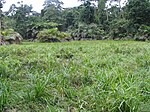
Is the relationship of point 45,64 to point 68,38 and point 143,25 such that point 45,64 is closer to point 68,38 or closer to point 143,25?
point 68,38

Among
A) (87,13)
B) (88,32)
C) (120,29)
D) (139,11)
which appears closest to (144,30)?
(139,11)

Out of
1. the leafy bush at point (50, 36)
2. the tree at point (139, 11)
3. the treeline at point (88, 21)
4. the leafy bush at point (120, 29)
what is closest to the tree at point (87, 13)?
the treeline at point (88, 21)

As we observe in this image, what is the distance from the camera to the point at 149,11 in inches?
870

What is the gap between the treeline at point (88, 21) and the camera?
21953 millimetres

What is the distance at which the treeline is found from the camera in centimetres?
2195

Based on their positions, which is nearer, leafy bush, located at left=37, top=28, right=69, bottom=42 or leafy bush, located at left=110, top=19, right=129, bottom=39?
leafy bush, located at left=37, top=28, right=69, bottom=42

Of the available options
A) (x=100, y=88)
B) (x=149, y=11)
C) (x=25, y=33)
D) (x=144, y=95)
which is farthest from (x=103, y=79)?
(x=25, y=33)

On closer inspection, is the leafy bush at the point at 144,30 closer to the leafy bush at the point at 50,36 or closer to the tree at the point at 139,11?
the tree at the point at 139,11

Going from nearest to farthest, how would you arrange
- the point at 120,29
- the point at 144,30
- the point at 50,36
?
the point at 50,36 < the point at 144,30 < the point at 120,29

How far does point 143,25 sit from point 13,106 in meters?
19.8

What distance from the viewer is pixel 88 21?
1149 inches

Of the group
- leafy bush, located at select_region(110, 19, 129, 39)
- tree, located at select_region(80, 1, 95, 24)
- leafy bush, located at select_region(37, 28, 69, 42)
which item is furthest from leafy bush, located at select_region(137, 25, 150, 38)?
tree, located at select_region(80, 1, 95, 24)

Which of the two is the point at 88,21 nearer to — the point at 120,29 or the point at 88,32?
the point at 88,32

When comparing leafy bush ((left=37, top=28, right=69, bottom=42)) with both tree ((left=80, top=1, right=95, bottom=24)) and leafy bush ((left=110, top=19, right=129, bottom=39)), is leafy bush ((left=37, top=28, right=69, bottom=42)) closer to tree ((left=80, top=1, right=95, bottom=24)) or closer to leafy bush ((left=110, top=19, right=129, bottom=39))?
leafy bush ((left=110, top=19, right=129, bottom=39))
